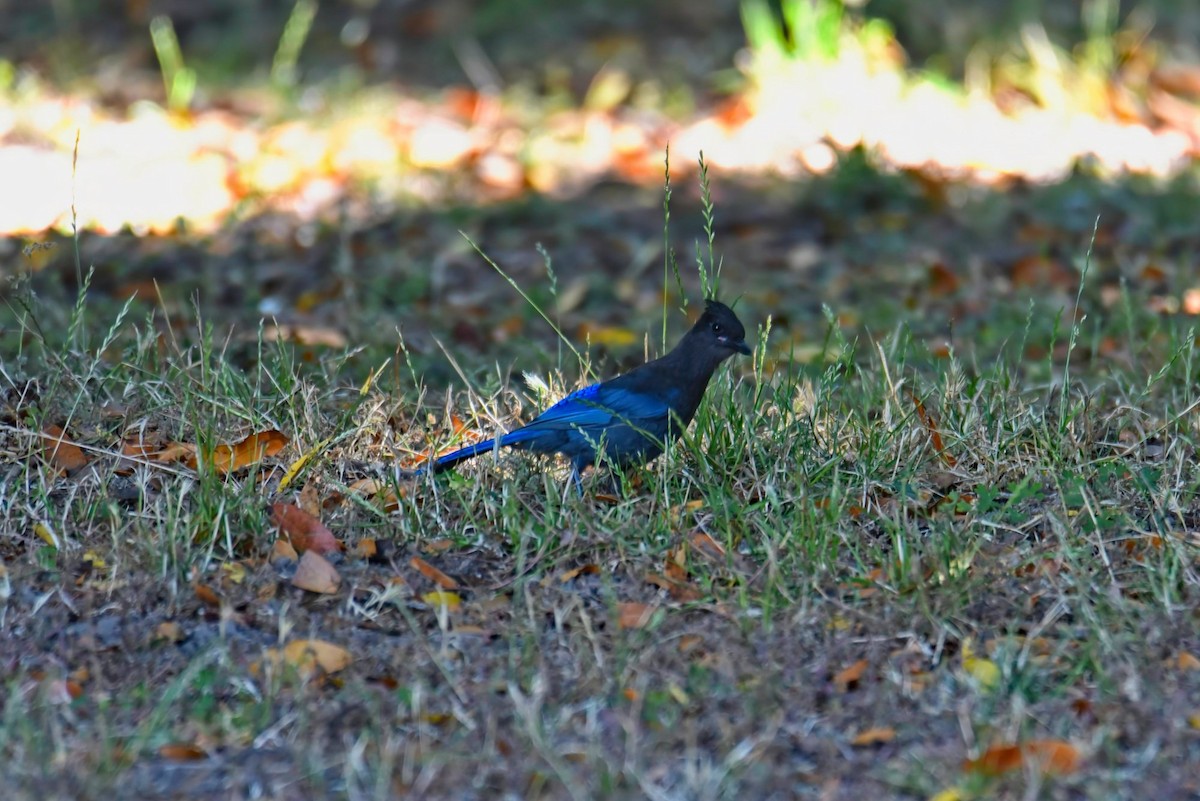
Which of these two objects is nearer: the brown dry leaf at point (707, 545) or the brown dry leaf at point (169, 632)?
the brown dry leaf at point (169, 632)

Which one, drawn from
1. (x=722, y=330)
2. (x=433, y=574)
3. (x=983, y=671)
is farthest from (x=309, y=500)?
(x=983, y=671)

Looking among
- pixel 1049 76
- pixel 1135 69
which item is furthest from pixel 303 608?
pixel 1135 69

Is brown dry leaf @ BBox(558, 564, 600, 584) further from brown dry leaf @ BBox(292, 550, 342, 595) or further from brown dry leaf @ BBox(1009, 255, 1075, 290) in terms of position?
brown dry leaf @ BBox(1009, 255, 1075, 290)

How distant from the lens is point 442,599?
12.2ft

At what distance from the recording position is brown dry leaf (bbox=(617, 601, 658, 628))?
3.58 meters

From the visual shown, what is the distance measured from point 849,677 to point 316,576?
1.34 m

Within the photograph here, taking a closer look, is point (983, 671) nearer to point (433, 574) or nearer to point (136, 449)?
point (433, 574)

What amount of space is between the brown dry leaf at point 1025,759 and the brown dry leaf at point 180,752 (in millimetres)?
1545

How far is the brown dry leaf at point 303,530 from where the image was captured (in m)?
3.94

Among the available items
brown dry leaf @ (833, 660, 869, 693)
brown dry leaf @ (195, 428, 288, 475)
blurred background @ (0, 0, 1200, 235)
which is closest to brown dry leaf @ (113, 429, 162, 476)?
brown dry leaf @ (195, 428, 288, 475)

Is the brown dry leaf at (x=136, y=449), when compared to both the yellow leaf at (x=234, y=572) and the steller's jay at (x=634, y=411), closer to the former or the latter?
the yellow leaf at (x=234, y=572)

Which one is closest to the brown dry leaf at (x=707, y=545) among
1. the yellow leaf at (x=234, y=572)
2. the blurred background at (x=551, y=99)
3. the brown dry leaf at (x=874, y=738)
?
the brown dry leaf at (x=874, y=738)

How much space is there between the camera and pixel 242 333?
233 inches

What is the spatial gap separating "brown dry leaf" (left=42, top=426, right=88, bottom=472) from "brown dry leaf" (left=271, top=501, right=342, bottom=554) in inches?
26.8
